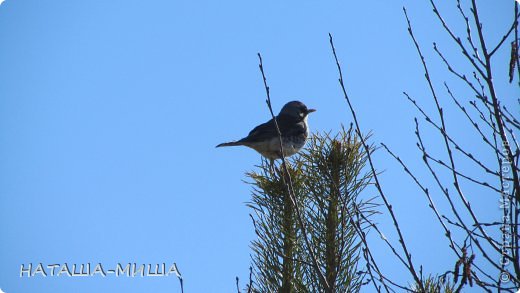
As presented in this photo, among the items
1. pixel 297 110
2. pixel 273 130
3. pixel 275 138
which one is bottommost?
pixel 275 138

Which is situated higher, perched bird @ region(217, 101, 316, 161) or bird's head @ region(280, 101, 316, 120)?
bird's head @ region(280, 101, 316, 120)

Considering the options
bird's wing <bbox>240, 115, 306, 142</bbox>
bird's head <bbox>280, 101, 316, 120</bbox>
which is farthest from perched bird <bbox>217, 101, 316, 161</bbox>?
bird's head <bbox>280, 101, 316, 120</bbox>

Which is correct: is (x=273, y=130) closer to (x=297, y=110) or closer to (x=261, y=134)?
(x=261, y=134)

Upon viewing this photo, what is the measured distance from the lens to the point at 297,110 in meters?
10.0

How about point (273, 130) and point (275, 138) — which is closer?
point (275, 138)

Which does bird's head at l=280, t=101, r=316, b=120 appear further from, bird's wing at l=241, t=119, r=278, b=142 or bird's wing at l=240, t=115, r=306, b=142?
bird's wing at l=241, t=119, r=278, b=142

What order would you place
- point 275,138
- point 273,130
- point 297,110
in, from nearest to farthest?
point 275,138
point 273,130
point 297,110

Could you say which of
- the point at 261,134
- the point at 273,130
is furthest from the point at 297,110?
the point at 261,134

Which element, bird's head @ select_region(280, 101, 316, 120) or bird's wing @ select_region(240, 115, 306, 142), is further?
bird's head @ select_region(280, 101, 316, 120)

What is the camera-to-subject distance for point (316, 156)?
4.60 meters

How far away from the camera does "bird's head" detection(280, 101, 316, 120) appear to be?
9.88 m

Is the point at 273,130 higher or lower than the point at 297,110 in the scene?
lower

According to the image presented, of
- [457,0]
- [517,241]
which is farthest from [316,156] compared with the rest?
[517,241]

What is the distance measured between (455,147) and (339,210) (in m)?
1.01
